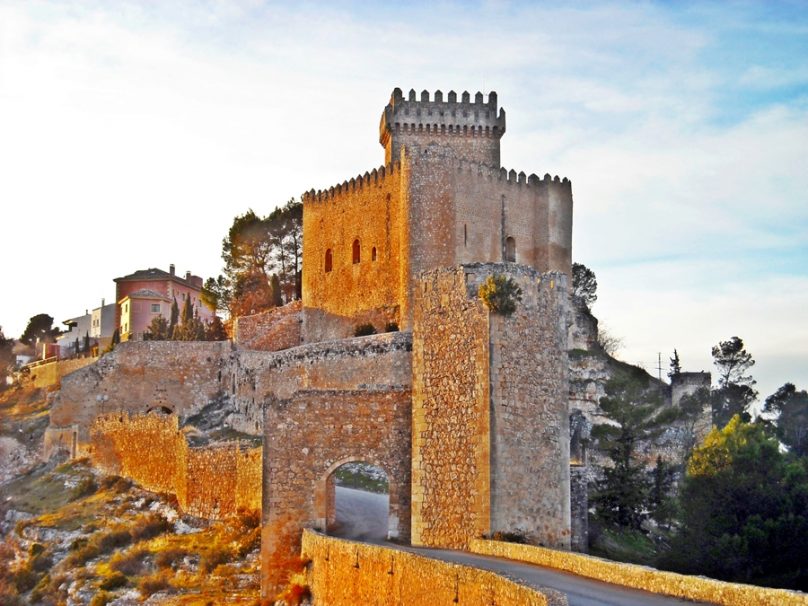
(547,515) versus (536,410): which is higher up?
(536,410)

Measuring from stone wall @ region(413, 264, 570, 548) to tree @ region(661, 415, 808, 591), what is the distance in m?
6.16

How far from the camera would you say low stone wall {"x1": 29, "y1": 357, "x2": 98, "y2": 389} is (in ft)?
210

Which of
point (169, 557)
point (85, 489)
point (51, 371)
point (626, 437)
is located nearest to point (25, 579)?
point (169, 557)

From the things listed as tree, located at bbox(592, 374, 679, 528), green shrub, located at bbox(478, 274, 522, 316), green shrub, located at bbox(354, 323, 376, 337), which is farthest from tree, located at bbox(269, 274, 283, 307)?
green shrub, located at bbox(478, 274, 522, 316)

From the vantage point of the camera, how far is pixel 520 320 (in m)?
22.7

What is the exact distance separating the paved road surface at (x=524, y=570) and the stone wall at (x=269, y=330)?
21.1 m

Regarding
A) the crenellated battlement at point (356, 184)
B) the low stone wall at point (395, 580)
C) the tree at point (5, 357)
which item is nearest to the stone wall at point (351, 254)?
the crenellated battlement at point (356, 184)

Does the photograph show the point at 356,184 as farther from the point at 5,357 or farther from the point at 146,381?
the point at 5,357

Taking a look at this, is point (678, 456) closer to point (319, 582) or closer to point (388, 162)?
point (388, 162)

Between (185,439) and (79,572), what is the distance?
5.50 m

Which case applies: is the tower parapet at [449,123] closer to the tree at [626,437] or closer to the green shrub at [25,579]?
the tree at [626,437]

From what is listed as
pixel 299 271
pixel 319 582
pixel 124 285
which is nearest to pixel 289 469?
pixel 319 582

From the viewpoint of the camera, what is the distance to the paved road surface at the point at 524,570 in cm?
1489

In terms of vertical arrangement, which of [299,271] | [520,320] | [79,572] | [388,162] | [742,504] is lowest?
[79,572]
